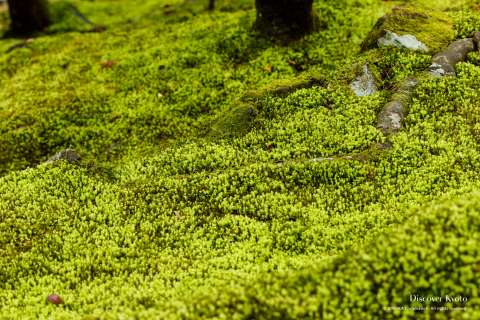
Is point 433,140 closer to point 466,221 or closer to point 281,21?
point 466,221

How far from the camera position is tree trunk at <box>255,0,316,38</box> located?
15.2 meters

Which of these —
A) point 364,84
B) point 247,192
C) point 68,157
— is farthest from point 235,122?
point 68,157

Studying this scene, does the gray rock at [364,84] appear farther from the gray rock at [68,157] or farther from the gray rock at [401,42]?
the gray rock at [68,157]

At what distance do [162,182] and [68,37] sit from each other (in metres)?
14.1

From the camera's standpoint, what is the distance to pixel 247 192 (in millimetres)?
9281

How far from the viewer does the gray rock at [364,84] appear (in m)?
11.3

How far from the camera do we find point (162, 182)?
993 cm

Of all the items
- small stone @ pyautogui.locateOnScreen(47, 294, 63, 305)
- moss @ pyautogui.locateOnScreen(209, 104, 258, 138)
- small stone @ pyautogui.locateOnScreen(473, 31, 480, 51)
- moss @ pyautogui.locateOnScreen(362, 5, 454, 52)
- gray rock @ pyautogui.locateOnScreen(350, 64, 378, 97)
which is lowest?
small stone @ pyautogui.locateOnScreen(47, 294, 63, 305)

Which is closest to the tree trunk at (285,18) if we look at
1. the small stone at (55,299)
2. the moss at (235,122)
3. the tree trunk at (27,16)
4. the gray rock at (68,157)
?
the moss at (235,122)

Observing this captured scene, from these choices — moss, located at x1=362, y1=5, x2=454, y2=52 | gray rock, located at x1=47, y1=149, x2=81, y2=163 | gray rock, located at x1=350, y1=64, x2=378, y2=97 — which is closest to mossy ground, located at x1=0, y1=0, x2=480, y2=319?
gray rock, located at x1=350, y1=64, x2=378, y2=97

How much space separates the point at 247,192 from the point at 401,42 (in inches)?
246

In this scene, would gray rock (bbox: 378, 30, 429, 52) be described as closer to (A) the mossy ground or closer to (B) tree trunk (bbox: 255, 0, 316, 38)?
(A) the mossy ground

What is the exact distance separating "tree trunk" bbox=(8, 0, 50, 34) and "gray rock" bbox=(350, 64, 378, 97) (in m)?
17.5

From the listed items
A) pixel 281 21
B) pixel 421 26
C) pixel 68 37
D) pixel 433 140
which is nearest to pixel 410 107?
pixel 433 140
